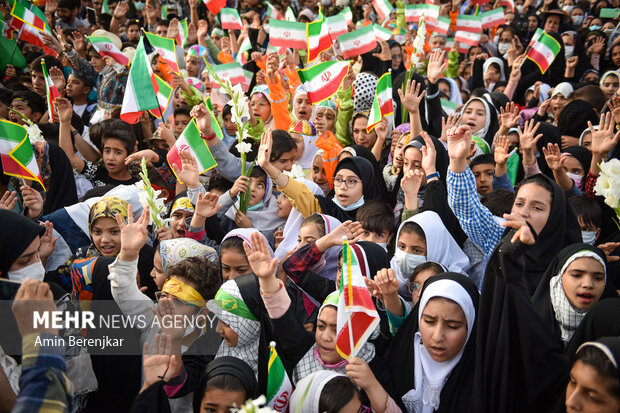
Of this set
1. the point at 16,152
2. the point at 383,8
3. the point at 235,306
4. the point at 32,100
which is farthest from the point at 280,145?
the point at 383,8

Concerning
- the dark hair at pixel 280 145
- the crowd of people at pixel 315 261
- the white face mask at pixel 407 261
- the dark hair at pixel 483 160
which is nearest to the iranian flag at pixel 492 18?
the crowd of people at pixel 315 261

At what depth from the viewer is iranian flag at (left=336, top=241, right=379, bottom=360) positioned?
242 cm

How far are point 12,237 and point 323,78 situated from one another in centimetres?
358

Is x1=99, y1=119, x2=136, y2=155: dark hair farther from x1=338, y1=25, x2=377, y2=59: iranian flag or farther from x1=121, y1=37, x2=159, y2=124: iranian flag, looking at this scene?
x1=338, y1=25, x2=377, y2=59: iranian flag

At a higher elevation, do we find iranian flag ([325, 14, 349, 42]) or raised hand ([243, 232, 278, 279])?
iranian flag ([325, 14, 349, 42])

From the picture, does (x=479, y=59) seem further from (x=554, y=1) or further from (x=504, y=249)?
(x=504, y=249)

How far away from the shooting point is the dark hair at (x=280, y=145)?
4672 mm

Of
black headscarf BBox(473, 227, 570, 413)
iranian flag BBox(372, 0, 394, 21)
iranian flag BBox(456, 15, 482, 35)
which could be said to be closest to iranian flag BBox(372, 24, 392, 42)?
iranian flag BBox(372, 0, 394, 21)

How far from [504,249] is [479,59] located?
22.6 ft

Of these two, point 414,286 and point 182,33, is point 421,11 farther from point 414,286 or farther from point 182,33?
point 414,286

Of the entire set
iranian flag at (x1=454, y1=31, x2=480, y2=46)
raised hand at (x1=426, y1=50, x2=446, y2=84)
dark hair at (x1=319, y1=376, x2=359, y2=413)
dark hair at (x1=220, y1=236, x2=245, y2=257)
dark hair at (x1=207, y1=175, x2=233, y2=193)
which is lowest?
dark hair at (x1=207, y1=175, x2=233, y2=193)

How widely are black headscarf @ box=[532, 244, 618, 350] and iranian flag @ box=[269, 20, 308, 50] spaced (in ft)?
14.9

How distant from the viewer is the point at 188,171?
4.05m

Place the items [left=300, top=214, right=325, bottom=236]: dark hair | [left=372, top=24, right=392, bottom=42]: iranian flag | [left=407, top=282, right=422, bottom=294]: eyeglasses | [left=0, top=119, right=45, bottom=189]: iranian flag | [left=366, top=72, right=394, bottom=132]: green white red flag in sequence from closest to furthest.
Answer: [left=407, top=282, right=422, bottom=294]: eyeglasses
[left=300, top=214, right=325, bottom=236]: dark hair
[left=0, top=119, right=45, bottom=189]: iranian flag
[left=366, top=72, right=394, bottom=132]: green white red flag
[left=372, top=24, right=392, bottom=42]: iranian flag
